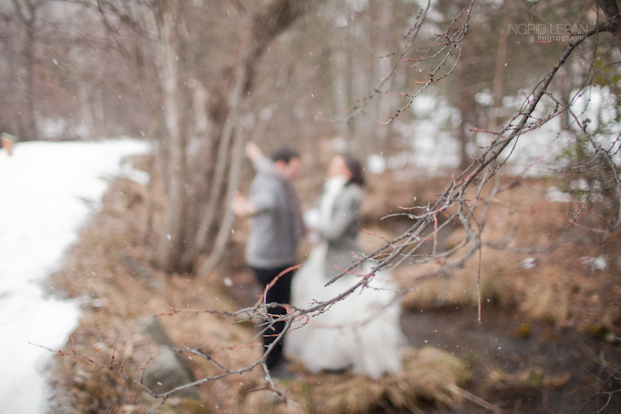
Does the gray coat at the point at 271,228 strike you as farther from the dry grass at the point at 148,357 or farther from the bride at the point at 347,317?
the dry grass at the point at 148,357

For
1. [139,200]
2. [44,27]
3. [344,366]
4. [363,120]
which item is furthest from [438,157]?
[44,27]

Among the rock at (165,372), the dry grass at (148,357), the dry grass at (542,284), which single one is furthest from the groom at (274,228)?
the dry grass at (542,284)

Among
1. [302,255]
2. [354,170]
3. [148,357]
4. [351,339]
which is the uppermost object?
[354,170]

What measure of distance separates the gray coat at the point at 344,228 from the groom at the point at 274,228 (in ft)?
1.39

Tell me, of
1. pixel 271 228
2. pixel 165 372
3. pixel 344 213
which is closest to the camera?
pixel 165 372

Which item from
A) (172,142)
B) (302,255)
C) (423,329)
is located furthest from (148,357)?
(302,255)

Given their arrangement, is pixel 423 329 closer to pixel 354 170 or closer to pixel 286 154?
pixel 354 170

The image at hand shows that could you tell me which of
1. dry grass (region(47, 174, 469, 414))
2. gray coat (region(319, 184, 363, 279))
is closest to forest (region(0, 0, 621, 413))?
dry grass (region(47, 174, 469, 414))

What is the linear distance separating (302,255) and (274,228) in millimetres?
3770

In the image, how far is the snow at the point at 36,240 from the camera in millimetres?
1841

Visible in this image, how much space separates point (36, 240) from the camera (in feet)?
10.1

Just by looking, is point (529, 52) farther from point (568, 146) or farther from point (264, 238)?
point (264, 238)

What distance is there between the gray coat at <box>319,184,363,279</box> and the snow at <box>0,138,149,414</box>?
2530 millimetres

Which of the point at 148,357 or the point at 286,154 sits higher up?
the point at 286,154
